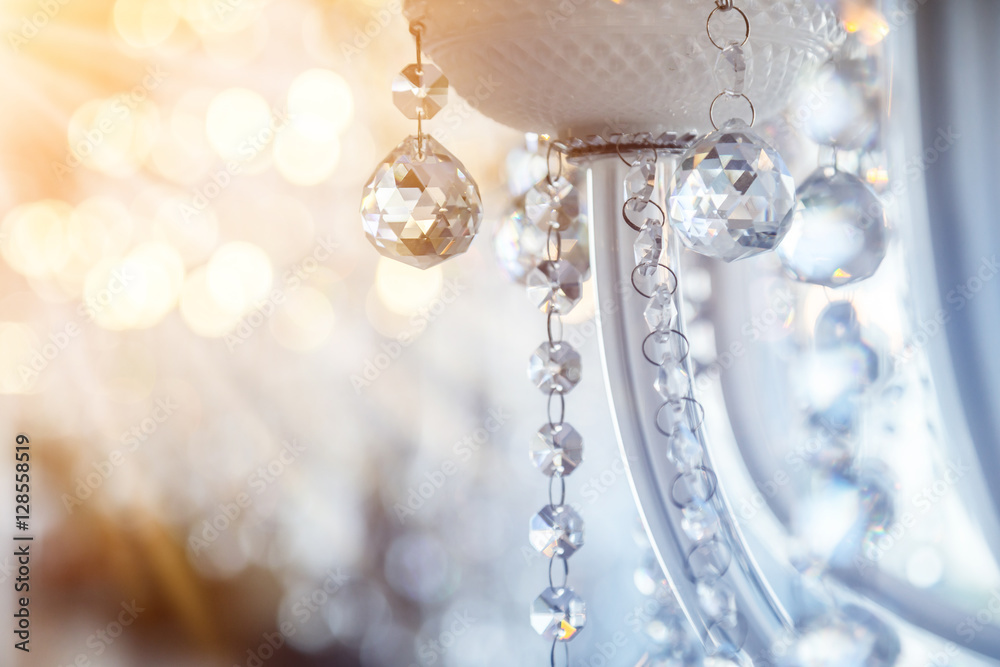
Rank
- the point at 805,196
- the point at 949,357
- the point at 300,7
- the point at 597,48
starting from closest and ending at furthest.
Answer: the point at 597,48, the point at 805,196, the point at 949,357, the point at 300,7

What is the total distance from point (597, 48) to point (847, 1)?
0.30 m

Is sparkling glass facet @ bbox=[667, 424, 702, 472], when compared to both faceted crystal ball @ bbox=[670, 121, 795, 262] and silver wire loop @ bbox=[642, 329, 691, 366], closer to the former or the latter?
silver wire loop @ bbox=[642, 329, 691, 366]

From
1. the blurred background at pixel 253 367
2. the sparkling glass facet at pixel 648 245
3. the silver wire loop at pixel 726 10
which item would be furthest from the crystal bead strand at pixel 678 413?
the blurred background at pixel 253 367

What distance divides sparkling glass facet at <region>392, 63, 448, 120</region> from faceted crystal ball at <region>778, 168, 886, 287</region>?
21 centimetres

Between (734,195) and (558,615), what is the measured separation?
29 cm

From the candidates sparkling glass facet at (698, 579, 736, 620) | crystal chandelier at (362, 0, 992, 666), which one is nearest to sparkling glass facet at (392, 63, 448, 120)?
crystal chandelier at (362, 0, 992, 666)

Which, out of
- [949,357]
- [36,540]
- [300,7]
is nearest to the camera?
[949,357]

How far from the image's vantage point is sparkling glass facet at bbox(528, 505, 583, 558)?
477 mm

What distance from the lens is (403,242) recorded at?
0.37 m

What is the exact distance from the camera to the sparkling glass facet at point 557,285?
475 mm

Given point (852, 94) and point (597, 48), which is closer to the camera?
point (597, 48)

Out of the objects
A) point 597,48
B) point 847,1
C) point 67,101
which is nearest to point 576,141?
point 597,48

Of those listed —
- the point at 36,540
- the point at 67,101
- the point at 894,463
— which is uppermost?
the point at 67,101

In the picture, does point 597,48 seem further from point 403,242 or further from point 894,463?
point 894,463
